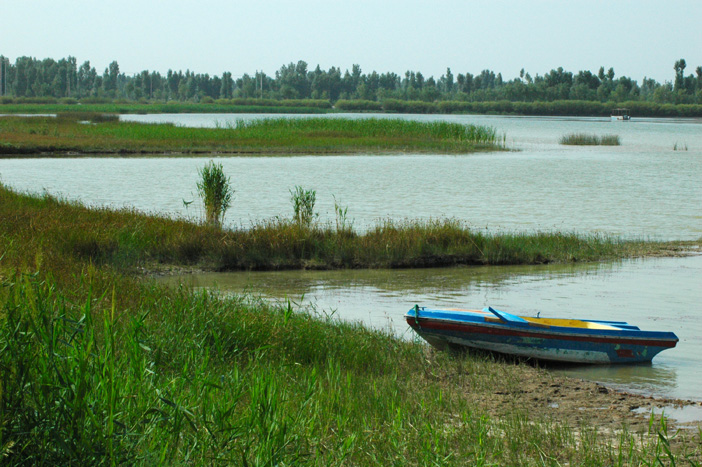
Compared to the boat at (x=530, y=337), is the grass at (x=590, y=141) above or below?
above

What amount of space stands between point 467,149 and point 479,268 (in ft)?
132

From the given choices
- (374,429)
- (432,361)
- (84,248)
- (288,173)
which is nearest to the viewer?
(374,429)

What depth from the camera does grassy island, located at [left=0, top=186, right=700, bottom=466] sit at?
397 cm

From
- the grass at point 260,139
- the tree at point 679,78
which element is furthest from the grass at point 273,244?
the tree at point 679,78

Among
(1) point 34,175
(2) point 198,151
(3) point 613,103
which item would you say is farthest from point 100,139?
(3) point 613,103

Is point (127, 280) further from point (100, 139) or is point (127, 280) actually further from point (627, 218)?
point (100, 139)

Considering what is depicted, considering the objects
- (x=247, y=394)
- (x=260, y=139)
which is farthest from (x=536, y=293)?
(x=260, y=139)

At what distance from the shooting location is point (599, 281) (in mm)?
15070

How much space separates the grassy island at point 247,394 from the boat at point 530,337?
0.24m

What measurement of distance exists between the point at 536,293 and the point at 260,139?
135ft

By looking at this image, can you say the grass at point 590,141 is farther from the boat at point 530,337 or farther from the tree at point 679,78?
the tree at point 679,78

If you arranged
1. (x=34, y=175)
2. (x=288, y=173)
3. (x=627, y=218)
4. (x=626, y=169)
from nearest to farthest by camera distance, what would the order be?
(x=627, y=218), (x=34, y=175), (x=288, y=173), (x=626, y=169)

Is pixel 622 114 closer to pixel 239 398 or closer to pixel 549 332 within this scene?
pixel 549 332

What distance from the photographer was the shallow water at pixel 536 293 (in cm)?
1052
